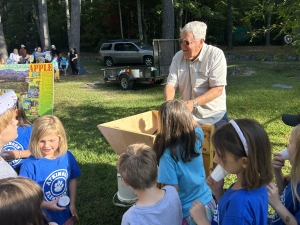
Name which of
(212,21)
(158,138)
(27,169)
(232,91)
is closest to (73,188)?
(27,169)

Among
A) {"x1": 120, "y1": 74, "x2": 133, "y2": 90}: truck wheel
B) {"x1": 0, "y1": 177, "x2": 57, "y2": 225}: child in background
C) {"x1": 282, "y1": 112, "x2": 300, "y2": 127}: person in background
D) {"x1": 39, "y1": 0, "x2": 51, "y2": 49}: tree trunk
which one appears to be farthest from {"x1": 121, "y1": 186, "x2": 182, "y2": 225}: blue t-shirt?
{"x1": 39, "y1": 0, "x2": 51, "y2": 49}: tree trunk

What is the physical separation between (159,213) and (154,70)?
9.74m

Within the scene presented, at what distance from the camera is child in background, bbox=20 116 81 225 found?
2.32 metres

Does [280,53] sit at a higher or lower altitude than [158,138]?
higher

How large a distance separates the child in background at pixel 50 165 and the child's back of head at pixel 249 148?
4.41ft

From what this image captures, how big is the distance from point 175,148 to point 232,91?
862cm

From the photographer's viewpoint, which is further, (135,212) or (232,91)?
(232,91)

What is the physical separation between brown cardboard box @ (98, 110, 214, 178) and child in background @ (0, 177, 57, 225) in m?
1.41

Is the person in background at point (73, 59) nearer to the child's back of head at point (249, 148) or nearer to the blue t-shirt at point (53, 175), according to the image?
the blue t-shirt at point (53, 175)

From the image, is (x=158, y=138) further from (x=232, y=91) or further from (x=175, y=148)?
(x=232, y=91)

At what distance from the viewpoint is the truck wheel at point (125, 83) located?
11922 mm

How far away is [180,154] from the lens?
2260mm

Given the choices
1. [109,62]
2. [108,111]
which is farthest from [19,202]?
[109,62]

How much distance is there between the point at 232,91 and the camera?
10.4 m
